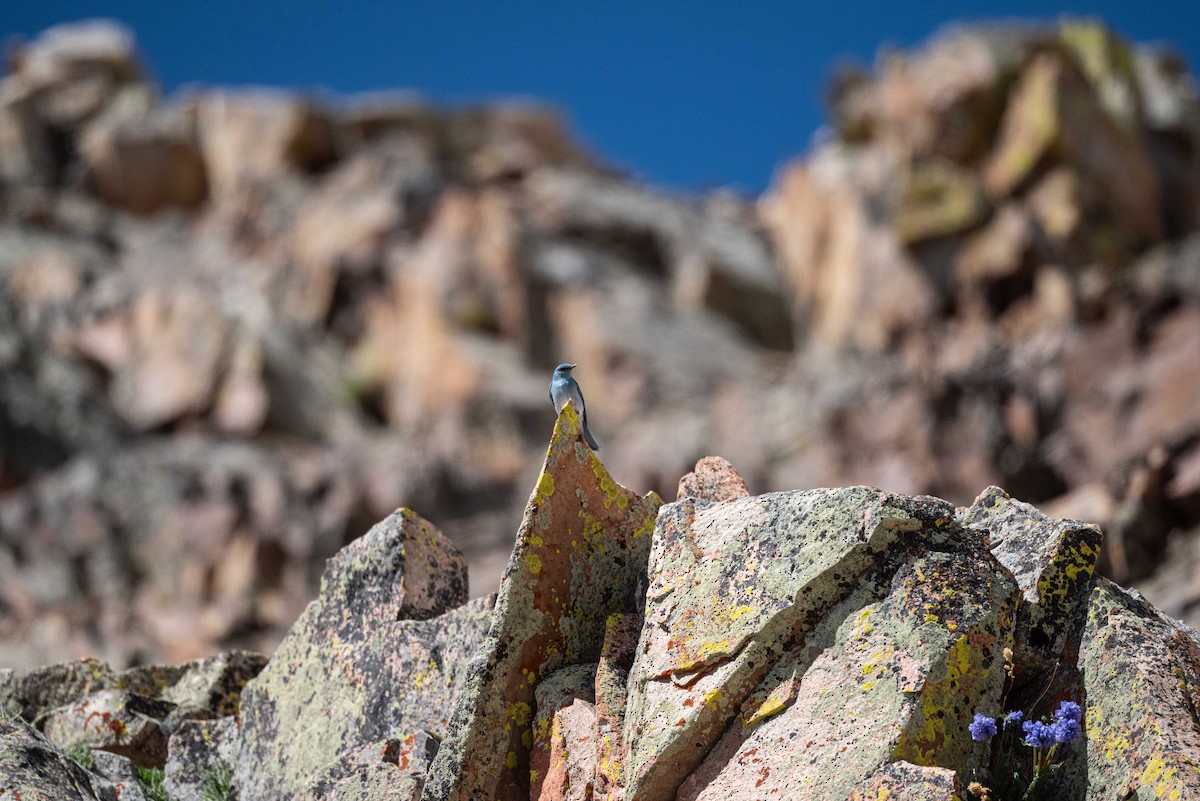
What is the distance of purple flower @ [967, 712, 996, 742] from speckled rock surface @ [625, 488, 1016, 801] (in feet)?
0.53

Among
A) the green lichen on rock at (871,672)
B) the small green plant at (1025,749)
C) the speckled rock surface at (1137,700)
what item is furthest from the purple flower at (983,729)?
the speckled rock surface at (1137,700)

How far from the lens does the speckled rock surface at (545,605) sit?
9.31 metres

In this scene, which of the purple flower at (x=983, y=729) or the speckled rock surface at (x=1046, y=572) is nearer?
the purple flower at (x=983, y=729)

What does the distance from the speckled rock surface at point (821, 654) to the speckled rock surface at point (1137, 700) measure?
2.05ft

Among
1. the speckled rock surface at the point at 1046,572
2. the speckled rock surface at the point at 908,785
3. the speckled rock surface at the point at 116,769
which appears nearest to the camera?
the speckled rock surface at the point at 908,785

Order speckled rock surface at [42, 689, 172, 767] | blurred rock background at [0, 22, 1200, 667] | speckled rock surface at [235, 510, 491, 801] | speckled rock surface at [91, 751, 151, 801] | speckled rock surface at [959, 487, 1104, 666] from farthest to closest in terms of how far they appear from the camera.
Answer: blurred rock background at [0, 22, 1200, 667] < speckled rock surface at [42, 689, 172, 767] < speckled rock surface at [91, 751, 151, 801] < speckled rock surface at [235, 510, 491, 801] < speckled rock surface at [959, 487, 1104, 666]

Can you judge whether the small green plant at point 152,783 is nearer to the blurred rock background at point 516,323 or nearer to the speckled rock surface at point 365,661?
the speckled rock surface at point 365,661

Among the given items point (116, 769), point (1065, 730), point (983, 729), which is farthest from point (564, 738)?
point (116, 769)

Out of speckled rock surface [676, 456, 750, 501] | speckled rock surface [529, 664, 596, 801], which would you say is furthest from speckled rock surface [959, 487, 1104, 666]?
speckled rock surface [529, 664, 596, 801]

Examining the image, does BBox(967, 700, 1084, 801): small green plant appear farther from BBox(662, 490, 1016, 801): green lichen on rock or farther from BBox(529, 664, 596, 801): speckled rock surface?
BBox(529, 664, 596, 801): speckled rock surface

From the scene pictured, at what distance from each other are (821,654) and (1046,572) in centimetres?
178

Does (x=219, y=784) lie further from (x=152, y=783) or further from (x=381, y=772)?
(x=381, y=772)

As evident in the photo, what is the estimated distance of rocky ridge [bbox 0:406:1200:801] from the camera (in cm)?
823

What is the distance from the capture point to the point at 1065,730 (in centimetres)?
809
